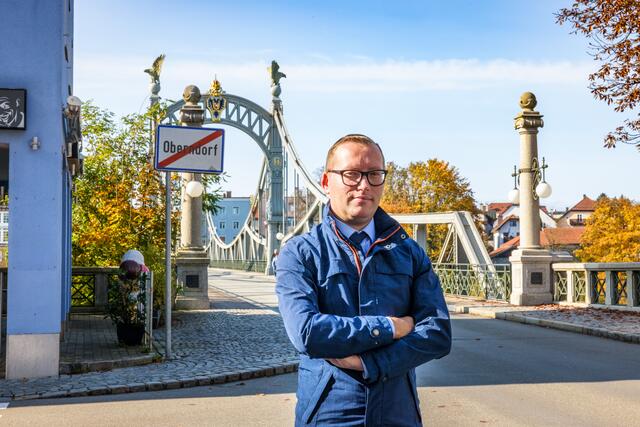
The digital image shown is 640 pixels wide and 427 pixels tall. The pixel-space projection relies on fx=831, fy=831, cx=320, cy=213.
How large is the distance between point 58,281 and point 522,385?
4995mm

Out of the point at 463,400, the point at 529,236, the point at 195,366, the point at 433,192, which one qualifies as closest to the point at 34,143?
the point at 195,366

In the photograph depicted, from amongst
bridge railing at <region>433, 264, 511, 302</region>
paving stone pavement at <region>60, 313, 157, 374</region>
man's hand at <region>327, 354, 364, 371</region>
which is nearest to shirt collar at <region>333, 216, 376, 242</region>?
man's hand at <region>327, 354, 364, 371</region>

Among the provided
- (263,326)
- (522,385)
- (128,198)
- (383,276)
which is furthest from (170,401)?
(128,198)

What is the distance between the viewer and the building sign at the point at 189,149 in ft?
34.2

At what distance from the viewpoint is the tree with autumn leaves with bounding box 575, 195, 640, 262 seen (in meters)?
55.4

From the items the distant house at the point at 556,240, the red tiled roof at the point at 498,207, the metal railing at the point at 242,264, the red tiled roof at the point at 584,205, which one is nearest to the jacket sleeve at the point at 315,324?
the metal railing at the point at 242,264

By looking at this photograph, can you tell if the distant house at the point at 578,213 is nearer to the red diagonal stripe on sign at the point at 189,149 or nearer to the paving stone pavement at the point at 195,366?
the paving stone pavement at the point at 195,366

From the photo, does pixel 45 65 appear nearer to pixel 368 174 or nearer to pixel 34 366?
pixel 34 366

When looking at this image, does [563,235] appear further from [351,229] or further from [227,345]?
[351,229]

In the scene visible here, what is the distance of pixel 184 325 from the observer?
15.0 m

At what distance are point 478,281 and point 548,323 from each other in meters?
7.61

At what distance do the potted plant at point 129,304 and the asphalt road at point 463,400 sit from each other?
264cm

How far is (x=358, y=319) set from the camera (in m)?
2.78

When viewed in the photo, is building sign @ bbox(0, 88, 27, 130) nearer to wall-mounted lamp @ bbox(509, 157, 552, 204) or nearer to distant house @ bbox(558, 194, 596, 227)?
wall-mounted lamp @ bbox(509, 157, 552, 204)
